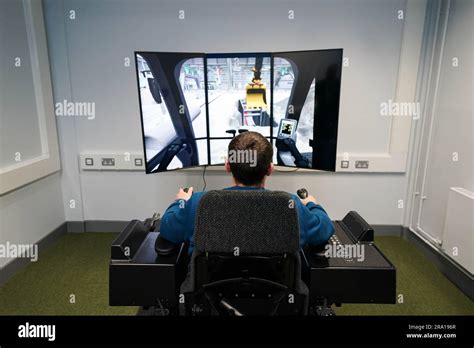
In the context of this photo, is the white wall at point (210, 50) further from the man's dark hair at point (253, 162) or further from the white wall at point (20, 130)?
the man's dark hair at point (253, 162)

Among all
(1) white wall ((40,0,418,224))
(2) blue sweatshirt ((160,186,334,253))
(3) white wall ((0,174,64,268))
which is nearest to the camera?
(2) blue sweatshirt ((160,186,334,253))

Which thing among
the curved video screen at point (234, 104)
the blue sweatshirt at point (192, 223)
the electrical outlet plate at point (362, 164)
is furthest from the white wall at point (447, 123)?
the blue sweatshirt at point (192, 223)

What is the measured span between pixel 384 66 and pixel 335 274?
210 cm

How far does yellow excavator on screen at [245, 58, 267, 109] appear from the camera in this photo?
2.07m

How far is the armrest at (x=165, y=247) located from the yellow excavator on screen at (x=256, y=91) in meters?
1.11

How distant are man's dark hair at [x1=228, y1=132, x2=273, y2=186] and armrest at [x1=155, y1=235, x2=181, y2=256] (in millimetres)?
371

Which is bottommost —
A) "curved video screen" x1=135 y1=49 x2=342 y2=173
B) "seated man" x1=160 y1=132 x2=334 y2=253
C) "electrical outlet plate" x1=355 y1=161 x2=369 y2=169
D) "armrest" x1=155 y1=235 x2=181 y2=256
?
"armrest" x1=155 y1=235 x2=181 y2=256

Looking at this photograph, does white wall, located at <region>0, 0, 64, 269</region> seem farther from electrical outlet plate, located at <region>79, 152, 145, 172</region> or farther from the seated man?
the seated man

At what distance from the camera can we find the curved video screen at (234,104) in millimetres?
1960

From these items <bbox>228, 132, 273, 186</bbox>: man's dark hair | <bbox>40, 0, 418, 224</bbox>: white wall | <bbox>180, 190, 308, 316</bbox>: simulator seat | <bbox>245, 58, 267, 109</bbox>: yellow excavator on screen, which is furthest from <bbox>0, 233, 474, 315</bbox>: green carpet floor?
<bbox>245, 58, 267, 109</bbox>: yellow excavator on screen

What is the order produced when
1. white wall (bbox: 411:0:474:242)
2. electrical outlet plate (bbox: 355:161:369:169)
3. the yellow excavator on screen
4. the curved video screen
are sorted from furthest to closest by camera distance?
electrical outlet plate (bbox: 355:161:369:169)
white wall (bbox: 411:0:474:242)
the yellow excavator on screen
the curved video screen

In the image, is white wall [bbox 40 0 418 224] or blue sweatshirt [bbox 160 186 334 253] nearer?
blue sweatshirt [bbox 160 186 334 253]

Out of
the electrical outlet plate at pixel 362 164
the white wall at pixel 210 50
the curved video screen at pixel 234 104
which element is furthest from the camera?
the electrical outlet plate at pixel 362 164

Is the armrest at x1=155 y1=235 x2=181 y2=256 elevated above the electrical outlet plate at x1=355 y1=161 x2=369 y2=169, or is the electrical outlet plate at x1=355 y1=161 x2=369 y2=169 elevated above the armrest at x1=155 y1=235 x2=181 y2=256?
the electrical outlet plate at x1=355 y1=161 x2=369 y2=169
